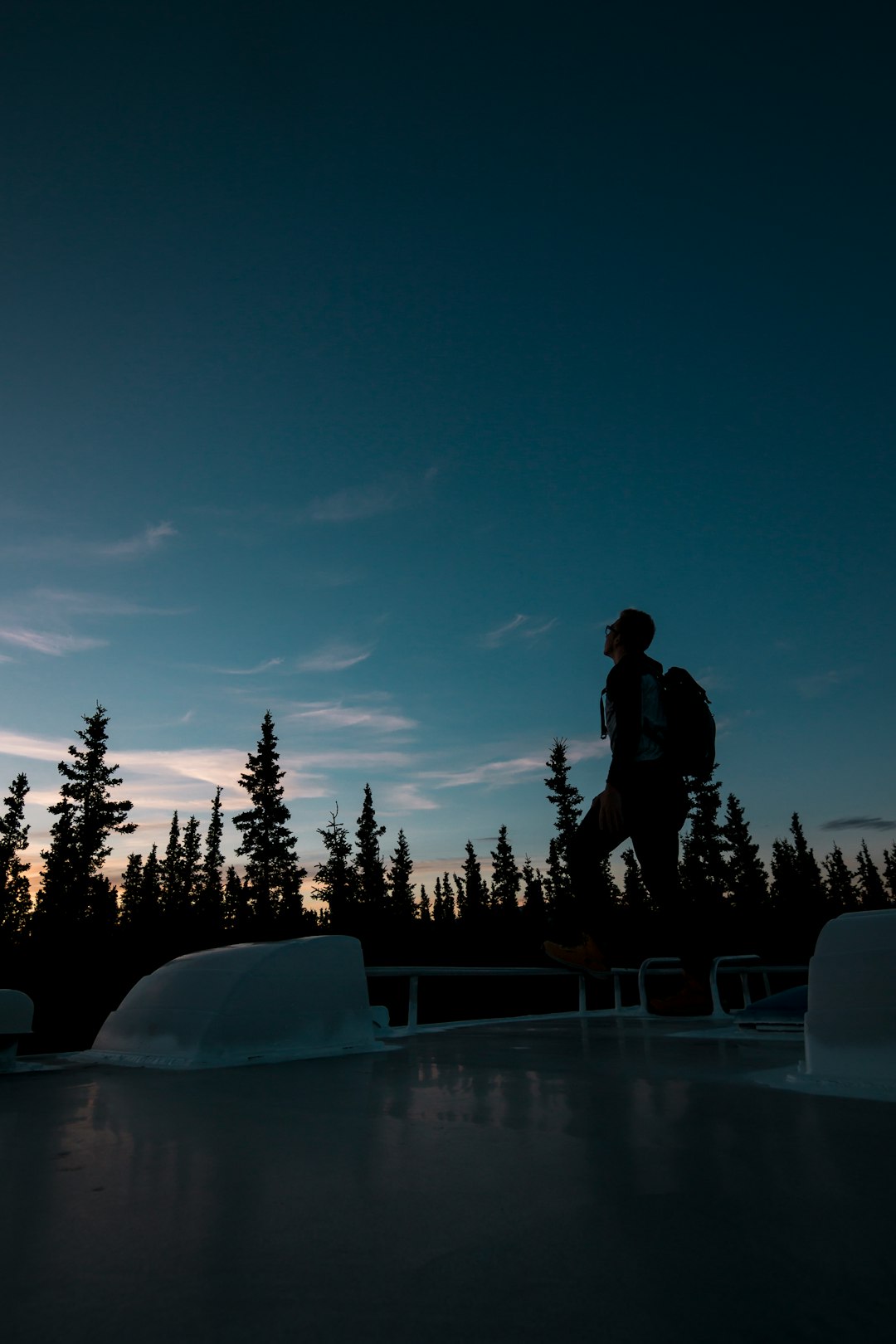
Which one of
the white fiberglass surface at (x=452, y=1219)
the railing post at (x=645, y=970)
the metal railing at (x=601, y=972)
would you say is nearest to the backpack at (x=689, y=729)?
the metal railing at (x=601, y=972)

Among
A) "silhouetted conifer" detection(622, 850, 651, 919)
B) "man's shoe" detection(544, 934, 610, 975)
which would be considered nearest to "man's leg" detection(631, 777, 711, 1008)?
"man's shoe" detection(544, 934, 610, 975)

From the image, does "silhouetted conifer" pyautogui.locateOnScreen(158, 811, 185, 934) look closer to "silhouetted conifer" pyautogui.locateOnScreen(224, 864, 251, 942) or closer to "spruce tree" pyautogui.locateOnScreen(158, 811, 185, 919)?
"spruce tree" pyautogui.locateOnScreen(158, 811, 185, 919)

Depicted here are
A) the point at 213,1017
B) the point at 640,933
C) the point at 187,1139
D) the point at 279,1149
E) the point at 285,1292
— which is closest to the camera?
the point at 285,1292

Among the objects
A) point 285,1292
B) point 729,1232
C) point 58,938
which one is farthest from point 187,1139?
point 58,938

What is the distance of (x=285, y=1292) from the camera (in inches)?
43.3

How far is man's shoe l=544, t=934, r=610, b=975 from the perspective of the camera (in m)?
5.02

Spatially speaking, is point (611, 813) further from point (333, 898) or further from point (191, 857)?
point (191, 857)

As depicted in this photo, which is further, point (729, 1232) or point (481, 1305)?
point (729, 1232)

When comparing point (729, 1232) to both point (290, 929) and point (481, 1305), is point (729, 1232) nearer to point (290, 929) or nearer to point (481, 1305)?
point (481, 1305)

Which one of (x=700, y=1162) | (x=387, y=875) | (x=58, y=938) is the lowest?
(x=700, y=1162)

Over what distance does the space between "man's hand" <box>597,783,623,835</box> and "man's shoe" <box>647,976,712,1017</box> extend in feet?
3.89

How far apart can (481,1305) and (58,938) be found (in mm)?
23551

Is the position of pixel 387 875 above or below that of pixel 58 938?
above

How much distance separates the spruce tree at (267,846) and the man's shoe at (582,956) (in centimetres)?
4869
